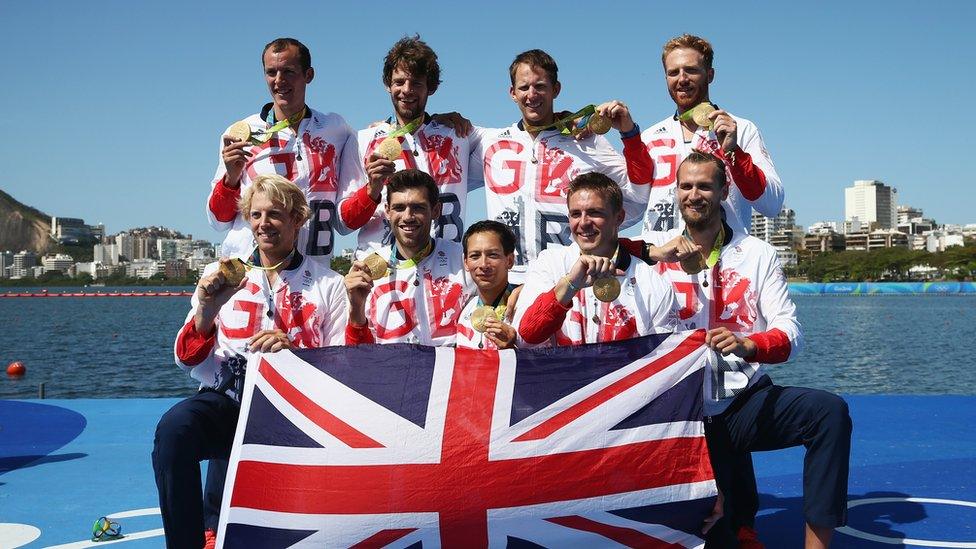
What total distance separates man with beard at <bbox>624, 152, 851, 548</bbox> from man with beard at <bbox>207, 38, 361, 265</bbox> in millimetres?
2115

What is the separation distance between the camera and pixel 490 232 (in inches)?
180

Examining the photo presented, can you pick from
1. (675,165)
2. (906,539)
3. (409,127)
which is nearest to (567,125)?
(675,165)

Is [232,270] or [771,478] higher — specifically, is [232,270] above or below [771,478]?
above

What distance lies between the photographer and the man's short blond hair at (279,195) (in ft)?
14.4

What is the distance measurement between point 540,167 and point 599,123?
0.63 metres

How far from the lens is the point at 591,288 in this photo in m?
4.22

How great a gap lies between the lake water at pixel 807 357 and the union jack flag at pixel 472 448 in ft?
64.5

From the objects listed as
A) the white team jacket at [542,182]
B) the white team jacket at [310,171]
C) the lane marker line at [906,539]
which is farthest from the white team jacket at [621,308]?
the lane marker line at [906,539]

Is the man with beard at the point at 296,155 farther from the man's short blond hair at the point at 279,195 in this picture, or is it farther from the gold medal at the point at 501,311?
the gold medal at the point at 501,311

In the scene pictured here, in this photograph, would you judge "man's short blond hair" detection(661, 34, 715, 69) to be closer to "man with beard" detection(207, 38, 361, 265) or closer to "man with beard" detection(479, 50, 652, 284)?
"man with beard" detection(479, 50, 652, 284)

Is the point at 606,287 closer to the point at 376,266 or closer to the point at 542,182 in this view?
the point at 376,266

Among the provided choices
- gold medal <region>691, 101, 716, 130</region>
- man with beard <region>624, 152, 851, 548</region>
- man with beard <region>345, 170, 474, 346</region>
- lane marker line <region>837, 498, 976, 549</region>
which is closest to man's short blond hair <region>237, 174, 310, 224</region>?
man with beard <region>345, 170, 474, 346</region>

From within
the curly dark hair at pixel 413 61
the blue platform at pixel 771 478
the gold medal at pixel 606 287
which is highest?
the curly dark hair at pixel 413 61

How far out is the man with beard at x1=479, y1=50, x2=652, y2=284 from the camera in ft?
17.2
